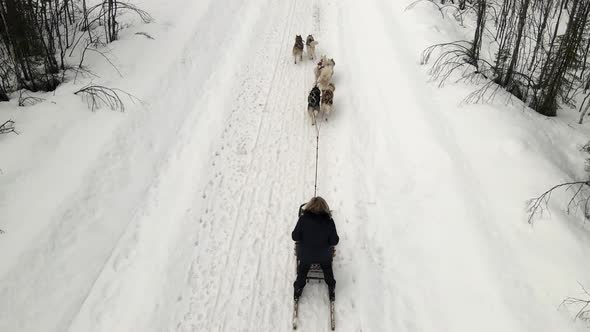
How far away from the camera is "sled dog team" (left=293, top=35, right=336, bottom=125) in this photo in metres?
8.15

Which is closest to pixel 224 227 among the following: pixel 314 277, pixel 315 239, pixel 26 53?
pixel 314 277

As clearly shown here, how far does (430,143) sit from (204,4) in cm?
990

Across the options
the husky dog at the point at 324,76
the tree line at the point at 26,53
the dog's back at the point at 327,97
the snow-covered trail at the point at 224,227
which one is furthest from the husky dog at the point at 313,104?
the tree line at the point at 26,53

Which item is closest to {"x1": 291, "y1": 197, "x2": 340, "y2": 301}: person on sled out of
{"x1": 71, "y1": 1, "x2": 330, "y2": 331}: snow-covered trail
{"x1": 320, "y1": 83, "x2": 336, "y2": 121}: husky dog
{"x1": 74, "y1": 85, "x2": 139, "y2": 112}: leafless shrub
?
{"x1": 71, "y1": 1, "x2": 330, "y2": 331}: snow-covered trail

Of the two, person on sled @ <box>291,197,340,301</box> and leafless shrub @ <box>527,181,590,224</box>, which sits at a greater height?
leafless shrub @ <box>527,181,590,224</box>

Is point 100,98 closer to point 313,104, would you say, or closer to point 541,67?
point 313,104

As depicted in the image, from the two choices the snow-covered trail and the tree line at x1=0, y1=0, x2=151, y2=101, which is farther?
the tree line at x1=0, y1=0, x2=151, y2=101

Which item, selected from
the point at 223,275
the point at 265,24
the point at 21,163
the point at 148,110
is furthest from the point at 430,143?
the point at 265,24

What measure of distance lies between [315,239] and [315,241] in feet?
0.08

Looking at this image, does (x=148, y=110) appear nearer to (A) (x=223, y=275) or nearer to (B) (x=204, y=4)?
(A) (x=223, y=275)

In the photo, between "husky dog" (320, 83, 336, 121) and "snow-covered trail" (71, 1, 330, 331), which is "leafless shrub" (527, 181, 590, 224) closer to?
"snow-covered trail" (71, 1, 330, 331)

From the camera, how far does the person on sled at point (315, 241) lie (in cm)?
479

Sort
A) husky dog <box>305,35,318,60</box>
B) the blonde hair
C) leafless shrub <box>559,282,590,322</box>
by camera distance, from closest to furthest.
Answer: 1. leafless shrub <box>559,282,590,322</box>
2. the blonde hair
3. husky dog <box>305,35,318,60</box>

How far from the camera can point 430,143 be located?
23.1 ft
